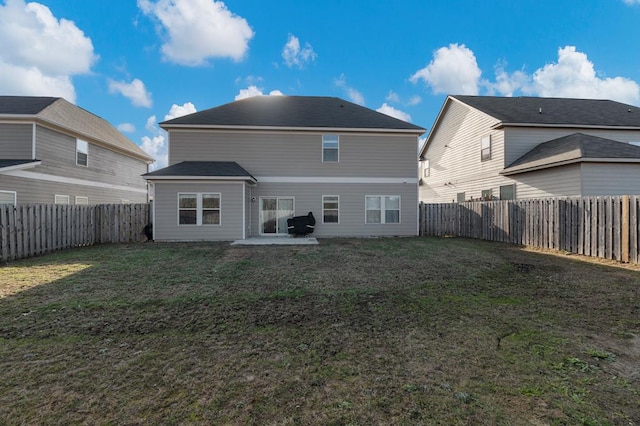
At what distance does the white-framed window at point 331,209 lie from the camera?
Answer: 575 inches

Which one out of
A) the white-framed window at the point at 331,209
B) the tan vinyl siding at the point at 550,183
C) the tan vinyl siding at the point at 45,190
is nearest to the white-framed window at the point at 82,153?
the tan vinyl siding at the point at 45,190

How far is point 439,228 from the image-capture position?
15.4 metres

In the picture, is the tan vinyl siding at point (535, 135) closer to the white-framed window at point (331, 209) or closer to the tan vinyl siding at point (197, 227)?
the white-framed window at point (331, 209)

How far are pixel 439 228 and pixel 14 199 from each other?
760 inches

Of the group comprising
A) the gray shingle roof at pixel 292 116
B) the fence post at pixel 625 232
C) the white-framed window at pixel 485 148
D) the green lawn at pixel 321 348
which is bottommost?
the green lawn at pixel 321 348

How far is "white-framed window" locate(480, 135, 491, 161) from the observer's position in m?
17.0

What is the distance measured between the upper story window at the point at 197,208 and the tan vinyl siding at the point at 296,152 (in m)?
2.35

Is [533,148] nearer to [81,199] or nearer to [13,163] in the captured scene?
[13,163]

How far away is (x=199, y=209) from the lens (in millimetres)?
12844

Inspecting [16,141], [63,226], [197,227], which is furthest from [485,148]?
[16,141]

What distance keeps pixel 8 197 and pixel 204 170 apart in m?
7.94

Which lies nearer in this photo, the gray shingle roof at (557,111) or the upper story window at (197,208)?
the upper story window at (197,208)

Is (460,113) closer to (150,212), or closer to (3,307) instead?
(150,212)

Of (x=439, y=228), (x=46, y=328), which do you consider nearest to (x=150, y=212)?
(x=46, y=328)
